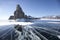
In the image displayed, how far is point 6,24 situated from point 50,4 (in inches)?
45.9

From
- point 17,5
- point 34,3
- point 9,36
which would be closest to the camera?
point 9,36

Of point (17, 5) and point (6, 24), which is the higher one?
point (17, 5)

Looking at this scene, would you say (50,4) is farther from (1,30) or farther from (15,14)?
(1,30)

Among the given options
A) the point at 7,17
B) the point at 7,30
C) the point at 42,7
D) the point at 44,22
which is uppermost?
the point at 42,7

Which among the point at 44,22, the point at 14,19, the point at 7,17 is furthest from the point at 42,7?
the point at 7,17

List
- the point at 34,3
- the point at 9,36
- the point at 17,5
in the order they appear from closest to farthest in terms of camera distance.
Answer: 1. the point at 9,36
2. the point at 17,5
3. the point at 34,3

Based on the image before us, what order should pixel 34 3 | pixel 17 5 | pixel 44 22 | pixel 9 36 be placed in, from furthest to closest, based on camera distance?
pixel 44 22 < pixel 34 3 < pixel 17 5 < pixel 9 36

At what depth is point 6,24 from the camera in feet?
5.09

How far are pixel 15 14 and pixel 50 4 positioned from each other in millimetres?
906

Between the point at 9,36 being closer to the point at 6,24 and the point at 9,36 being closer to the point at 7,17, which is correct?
the point at 6,24

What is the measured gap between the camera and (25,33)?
5.45ft

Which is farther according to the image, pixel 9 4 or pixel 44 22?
pixel 44 22

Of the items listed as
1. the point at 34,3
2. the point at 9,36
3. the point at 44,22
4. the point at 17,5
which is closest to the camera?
the point at 9,36

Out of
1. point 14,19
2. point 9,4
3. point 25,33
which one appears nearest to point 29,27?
point 25,33
